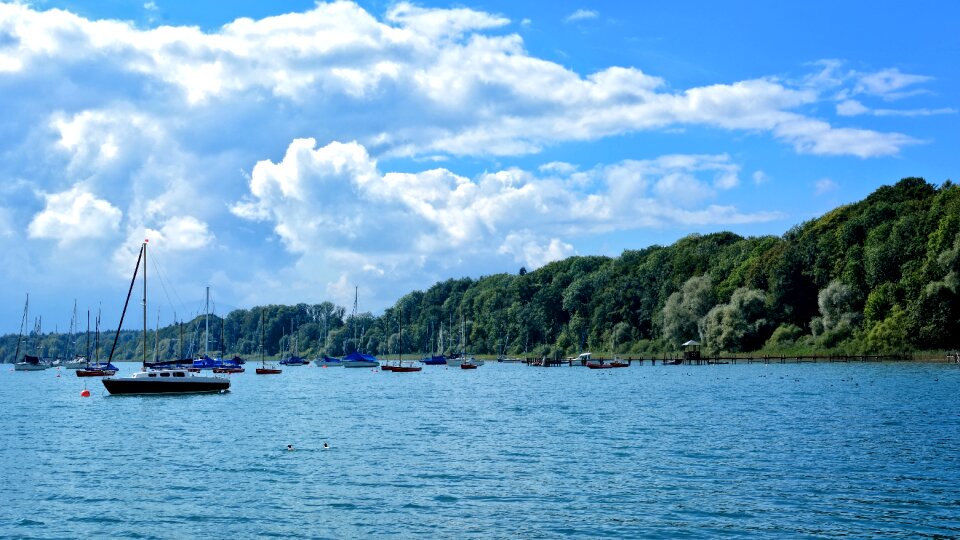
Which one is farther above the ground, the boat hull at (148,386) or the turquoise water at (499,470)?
the boat hull at (148,386)

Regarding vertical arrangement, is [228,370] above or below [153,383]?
below

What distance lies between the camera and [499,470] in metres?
40.7

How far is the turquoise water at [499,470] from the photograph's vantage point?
99.3 feet

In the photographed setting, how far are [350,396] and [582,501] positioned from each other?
70.5m

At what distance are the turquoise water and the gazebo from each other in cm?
9411

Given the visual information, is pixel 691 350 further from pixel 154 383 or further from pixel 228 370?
pixel 154 383

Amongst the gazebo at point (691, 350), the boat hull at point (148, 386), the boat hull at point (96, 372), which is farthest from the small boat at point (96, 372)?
the gazebo at point (691, 350)

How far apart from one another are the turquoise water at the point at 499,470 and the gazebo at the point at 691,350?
94.1 meters

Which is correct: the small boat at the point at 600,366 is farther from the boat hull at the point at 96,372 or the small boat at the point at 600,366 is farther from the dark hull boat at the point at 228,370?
the boat hull at the point at 96,372

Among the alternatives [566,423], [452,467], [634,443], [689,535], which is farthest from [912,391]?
[689,535]

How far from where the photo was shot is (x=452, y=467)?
41.8m

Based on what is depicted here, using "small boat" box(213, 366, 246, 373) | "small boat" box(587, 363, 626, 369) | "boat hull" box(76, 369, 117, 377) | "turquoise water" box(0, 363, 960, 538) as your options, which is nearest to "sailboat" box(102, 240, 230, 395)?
"turquoise water" box(0, 363, 960, 538)

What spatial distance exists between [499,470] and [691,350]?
14658cm

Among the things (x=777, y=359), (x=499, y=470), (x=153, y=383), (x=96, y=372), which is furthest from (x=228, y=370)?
(x=499, y=470)
